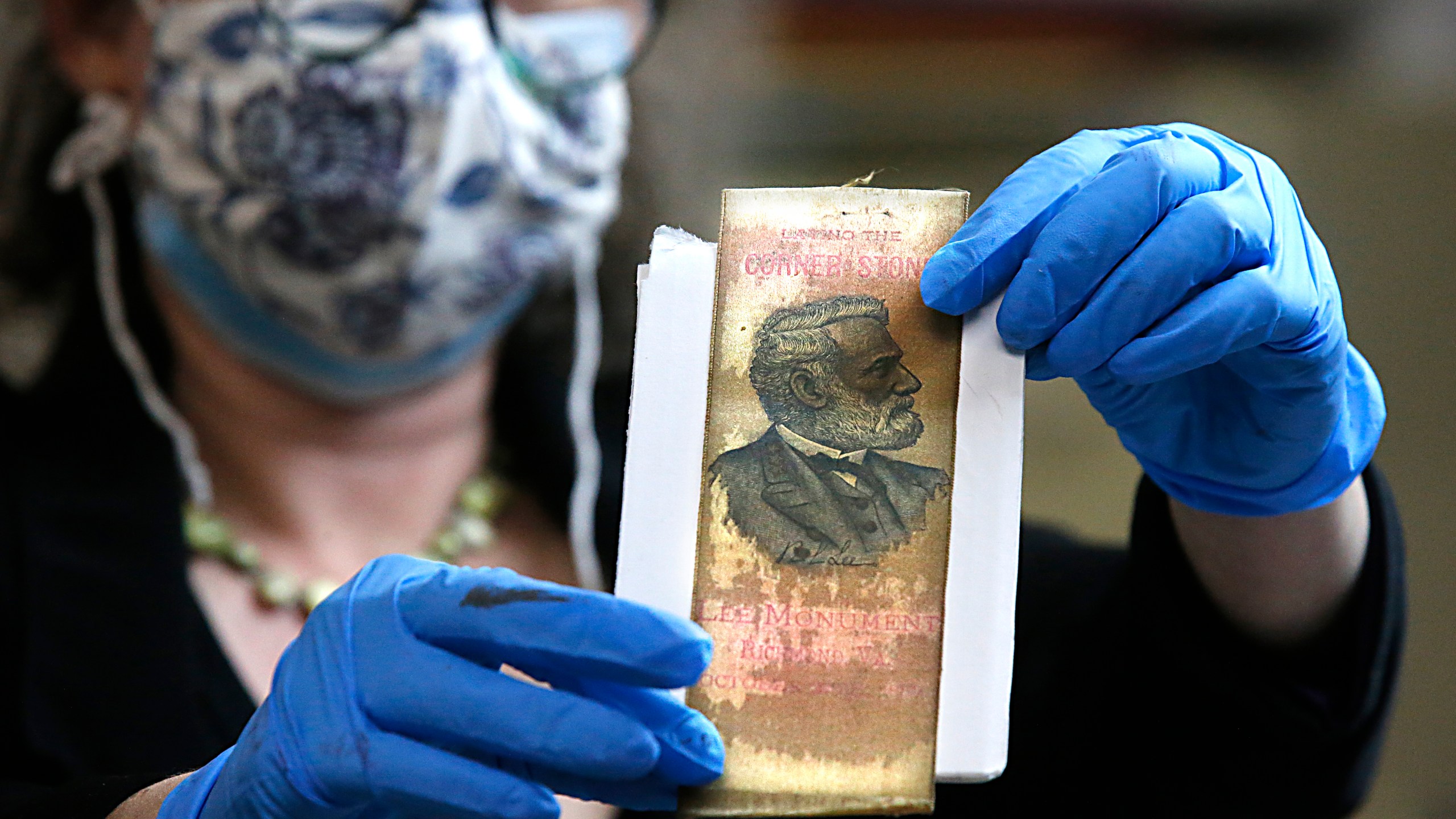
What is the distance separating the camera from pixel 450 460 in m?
1.57

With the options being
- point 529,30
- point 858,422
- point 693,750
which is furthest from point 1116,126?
point 693,750

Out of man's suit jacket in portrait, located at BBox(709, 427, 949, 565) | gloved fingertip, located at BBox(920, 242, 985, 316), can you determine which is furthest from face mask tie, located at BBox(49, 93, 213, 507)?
gloved fingertip, located at BBox(920, 242, 985, 316)

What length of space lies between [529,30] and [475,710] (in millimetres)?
1025

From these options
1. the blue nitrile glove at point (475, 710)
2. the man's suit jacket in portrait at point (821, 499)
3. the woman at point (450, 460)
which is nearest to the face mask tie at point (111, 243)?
the woman at point (450, 460)

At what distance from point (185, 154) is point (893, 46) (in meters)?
1.18

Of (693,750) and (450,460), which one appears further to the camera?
(450,460)

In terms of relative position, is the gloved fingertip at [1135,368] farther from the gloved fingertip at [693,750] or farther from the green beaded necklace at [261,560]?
the green beaded necklace at [261,560]

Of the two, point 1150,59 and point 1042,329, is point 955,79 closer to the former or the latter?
point 1150,59

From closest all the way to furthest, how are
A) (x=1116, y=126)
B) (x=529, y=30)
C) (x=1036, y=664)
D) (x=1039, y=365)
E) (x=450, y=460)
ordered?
(x=1039, y=365)
(x=1036, y=664)
(x=529, y=30)
(x=450, y=460)
(x=1116, y=126)

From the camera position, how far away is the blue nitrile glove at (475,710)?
692mm

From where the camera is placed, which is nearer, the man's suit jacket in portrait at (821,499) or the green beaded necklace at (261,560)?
the man's suit jacket in portrait at (821,499)

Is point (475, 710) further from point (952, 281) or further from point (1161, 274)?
point (1161, 274)

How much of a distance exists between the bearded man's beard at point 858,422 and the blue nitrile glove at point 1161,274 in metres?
0.08

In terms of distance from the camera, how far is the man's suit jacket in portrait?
0.74 metres
